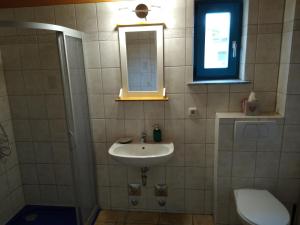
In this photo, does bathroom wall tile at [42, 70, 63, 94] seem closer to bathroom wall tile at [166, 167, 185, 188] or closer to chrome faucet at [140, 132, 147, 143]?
chrome faucet at [140, 132, 147, 143]

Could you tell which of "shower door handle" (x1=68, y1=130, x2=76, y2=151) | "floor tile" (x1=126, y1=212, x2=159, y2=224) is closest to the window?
"shower door handle" (x1=68, y1=130, x2=76, y2=151)

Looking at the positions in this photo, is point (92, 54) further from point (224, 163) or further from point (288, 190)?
point (288, 190)

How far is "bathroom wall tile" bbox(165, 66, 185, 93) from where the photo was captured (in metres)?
1.96

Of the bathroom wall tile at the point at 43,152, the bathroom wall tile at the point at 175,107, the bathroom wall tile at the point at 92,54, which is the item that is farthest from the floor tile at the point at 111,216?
the bathroom wall tile at the point at 92,54

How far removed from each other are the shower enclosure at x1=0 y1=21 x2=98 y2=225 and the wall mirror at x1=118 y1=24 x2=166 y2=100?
400 mm

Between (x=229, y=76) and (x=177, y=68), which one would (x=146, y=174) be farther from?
(x=229, y=76)

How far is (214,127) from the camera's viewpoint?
6.73ft

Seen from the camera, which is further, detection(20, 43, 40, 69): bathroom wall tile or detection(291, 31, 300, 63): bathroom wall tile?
detection(20, 43, 40, 69): bathroom wall tile

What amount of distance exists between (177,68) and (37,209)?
6.83 ft

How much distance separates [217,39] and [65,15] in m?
1.41

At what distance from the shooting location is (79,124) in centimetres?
192

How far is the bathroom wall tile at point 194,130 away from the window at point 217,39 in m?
0.43

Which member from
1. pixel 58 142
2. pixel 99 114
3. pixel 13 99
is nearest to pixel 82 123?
pixel 99 114

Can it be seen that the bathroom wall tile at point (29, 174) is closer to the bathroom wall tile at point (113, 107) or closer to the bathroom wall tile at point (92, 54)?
the bathroom wall tile at point (113, 107)
